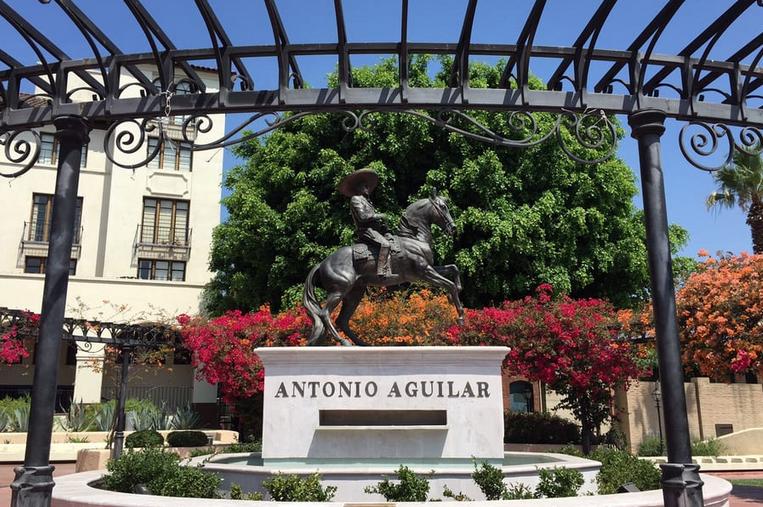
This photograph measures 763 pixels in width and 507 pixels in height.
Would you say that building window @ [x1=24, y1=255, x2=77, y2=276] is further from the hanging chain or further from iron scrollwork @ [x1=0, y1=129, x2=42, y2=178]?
the hanging chain

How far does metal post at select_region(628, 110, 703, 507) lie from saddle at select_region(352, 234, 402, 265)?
4499 mm

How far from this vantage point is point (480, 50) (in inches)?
268

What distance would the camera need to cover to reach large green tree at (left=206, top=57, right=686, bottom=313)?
23.1 meters

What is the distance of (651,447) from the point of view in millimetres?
24016

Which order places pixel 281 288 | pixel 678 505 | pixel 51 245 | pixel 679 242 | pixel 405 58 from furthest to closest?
pixel 679 242 < pixel 281 288 < pixel 405 58 < pixel 51 245 < pixel 678 505

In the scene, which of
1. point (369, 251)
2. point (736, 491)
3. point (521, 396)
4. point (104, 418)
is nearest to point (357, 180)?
point (369, 251)

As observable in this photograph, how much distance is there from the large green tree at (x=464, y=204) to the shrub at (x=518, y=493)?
1403cm

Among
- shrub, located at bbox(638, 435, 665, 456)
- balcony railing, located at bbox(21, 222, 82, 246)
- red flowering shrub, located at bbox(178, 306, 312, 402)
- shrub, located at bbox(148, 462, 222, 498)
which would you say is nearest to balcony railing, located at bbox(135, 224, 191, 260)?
balcony railing, located at bbox(21, 222, 82, 246)

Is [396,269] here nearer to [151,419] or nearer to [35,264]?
[151,419]

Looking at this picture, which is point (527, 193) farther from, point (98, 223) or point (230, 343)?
point (98, 223)

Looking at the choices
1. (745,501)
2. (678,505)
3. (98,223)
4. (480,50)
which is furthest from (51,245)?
(98,223)

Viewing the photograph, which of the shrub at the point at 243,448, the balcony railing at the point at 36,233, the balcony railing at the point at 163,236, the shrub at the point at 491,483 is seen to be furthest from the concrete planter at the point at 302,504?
the balcony railing at the point at 36,233

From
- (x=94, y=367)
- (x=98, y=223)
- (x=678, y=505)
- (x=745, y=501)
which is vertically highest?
(x=98, y=223)

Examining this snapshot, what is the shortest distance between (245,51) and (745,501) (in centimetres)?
1155
